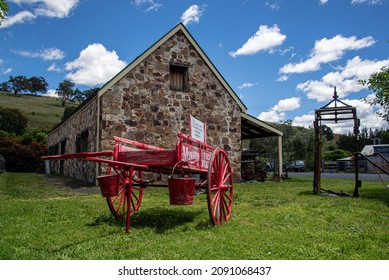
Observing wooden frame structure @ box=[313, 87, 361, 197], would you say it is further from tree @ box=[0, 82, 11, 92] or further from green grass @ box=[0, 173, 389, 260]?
tree @ box=[0, 82, 11, 92]

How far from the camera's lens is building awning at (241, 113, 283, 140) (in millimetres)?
16702

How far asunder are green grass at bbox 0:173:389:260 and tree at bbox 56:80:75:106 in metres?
76.7

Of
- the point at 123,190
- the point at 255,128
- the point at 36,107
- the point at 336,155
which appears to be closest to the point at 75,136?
the point at 255,128

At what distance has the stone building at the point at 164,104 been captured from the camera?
13172mm

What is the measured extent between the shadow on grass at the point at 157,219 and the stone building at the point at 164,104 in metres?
6.44

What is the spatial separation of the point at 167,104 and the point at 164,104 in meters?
0.13

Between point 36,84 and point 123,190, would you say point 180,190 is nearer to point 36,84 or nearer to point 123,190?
point 123,190

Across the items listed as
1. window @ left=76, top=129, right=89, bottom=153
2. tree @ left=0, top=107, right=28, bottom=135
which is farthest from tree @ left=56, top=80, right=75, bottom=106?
window @ left=76, top=129, right=89, bottom=153

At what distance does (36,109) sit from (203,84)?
59141 mm

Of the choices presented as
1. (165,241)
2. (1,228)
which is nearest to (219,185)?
(165,241)

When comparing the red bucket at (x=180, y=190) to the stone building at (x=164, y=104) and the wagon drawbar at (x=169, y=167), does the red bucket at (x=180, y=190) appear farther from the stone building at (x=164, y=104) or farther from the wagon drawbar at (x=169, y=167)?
the stone building at (x=164, y=104)

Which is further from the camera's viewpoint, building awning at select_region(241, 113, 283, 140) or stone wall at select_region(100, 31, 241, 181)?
building awning at select_region(241, 113, 283, 140)

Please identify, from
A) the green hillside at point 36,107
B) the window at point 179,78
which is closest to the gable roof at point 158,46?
the window at point 179,78

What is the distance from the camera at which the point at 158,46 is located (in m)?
14.2
